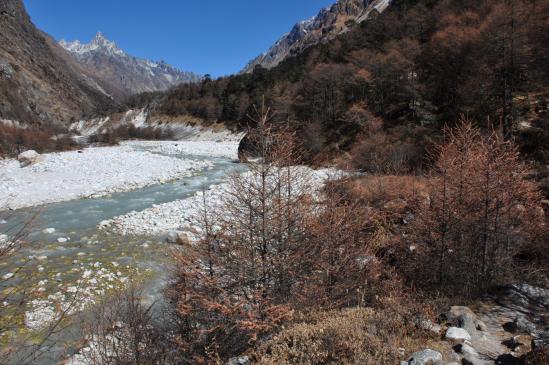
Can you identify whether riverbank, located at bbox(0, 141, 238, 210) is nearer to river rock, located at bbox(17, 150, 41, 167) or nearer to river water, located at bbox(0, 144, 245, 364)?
river rock, located at bbox(17, 150, 41, 167)

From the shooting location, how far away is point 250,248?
264 inches

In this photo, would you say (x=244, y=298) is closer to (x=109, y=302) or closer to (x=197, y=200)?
(x=109, y=302)

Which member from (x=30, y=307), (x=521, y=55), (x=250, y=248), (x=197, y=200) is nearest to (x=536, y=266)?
(x=250, y=248)

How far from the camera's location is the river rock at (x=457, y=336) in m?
5.38

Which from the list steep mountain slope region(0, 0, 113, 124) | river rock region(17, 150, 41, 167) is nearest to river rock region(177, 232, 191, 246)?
river rock region(17, 150, 41, 167)

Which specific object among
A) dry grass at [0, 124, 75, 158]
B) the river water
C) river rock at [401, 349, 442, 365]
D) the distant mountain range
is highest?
the distant mountain range

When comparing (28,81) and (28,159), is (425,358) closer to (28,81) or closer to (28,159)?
(28,159)

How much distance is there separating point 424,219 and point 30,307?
10828mm

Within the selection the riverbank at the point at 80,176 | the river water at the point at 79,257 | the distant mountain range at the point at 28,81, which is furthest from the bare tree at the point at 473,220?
the distant mountain range at the point at 28,81

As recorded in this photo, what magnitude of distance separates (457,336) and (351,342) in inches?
75.6

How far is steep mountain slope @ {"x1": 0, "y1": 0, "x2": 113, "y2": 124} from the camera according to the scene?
240 ft

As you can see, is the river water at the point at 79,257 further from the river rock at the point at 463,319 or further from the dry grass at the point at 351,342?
the river rock at the point at 463,319

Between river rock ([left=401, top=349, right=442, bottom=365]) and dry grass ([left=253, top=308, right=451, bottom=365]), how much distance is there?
182 mm

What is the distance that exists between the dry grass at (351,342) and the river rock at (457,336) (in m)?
0.19
